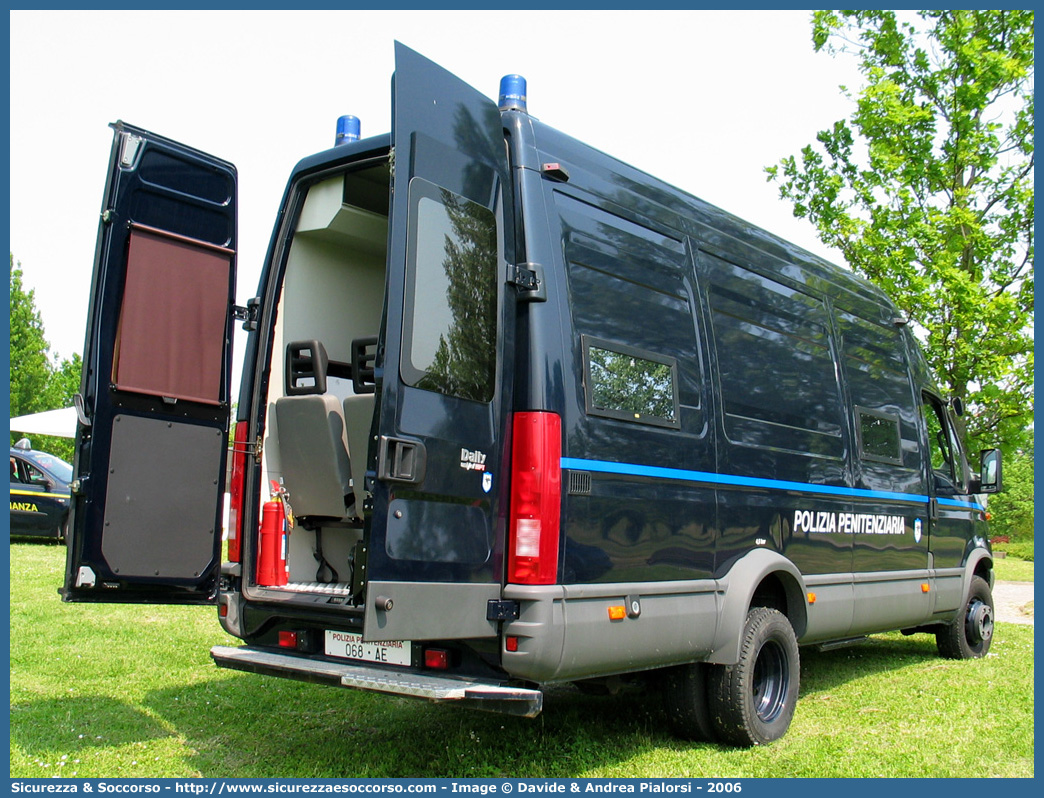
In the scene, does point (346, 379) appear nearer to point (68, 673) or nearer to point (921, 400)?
point (68, 673)

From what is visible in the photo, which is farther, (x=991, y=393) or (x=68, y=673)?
(x=991, y=393)

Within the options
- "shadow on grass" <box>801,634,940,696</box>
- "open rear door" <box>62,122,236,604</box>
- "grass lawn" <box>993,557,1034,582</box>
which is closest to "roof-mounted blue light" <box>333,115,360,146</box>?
"open rear door" <box>62,122,236,604</box>

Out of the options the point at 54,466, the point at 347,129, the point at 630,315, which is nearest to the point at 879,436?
the point at 630,315

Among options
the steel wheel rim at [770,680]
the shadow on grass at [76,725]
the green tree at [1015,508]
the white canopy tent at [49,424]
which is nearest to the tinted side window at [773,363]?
the steel wheel rim at [770,680]

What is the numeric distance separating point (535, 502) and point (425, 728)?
2.09 metres

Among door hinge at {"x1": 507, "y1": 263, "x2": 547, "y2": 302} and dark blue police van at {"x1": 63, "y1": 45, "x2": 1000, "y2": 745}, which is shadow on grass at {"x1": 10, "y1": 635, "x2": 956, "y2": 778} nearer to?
dark blue police van at {"x1": 63, "y1": 45, "x2": 1000, "y2": 745}

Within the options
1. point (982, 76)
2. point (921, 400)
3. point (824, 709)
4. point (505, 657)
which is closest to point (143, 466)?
point (505, 657)

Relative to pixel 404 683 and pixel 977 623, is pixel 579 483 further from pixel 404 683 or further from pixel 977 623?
pixel 977 623

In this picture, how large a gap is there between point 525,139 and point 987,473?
230 inches

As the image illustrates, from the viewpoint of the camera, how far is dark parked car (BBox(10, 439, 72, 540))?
55.8 ft

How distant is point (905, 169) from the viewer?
14.9m

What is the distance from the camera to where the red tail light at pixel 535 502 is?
13.6 feet

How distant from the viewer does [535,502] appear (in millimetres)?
4180

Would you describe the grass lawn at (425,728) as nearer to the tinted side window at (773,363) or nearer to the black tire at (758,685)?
the black tire at (758,685)
